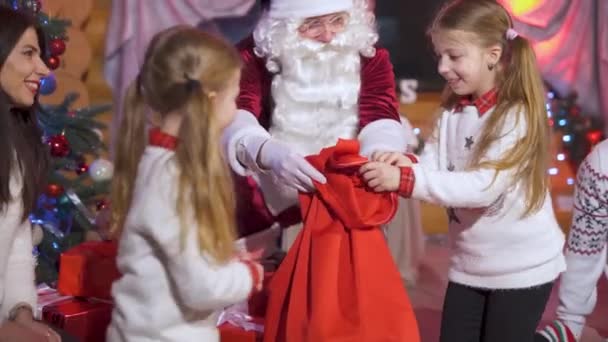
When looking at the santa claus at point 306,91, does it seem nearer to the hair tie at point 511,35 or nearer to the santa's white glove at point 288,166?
the santa's white glove at point 288,166

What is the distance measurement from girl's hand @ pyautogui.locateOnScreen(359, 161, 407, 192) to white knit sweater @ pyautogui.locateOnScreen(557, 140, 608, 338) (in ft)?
3.41

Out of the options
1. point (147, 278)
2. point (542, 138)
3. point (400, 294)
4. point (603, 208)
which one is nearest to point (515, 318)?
point (400, 294)

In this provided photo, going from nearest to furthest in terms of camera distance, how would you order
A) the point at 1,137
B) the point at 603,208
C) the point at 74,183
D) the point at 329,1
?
1. the point at 1,137
2. the point at 329,1
3. the point at 603,208
4. the point at 74,183

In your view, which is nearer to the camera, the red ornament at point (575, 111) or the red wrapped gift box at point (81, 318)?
the red wrapped gift box at point (81, 318)

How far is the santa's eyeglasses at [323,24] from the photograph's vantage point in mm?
2770

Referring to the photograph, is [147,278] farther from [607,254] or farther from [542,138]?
[607,254]

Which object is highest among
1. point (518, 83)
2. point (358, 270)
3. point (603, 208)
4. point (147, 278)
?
point (518, 83)

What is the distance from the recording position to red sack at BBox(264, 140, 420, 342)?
87.4 inches

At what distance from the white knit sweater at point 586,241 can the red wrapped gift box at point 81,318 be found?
1607mm

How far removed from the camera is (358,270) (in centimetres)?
225

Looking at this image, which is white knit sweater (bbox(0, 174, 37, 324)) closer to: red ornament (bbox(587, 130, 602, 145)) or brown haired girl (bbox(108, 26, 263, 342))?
brown haired girl (bbox(108, 26, 263, 342))

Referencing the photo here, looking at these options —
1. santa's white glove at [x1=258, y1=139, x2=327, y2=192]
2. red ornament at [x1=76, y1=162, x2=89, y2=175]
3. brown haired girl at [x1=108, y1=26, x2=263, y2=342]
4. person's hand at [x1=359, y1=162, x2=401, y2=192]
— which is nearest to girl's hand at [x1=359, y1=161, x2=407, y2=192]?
person's hand at [x1=359, y1=162, x2=401, y2=192]

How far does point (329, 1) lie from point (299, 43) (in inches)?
6.8

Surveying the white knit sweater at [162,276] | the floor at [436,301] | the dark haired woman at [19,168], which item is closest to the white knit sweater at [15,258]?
the dark haired woman at [19,168]
